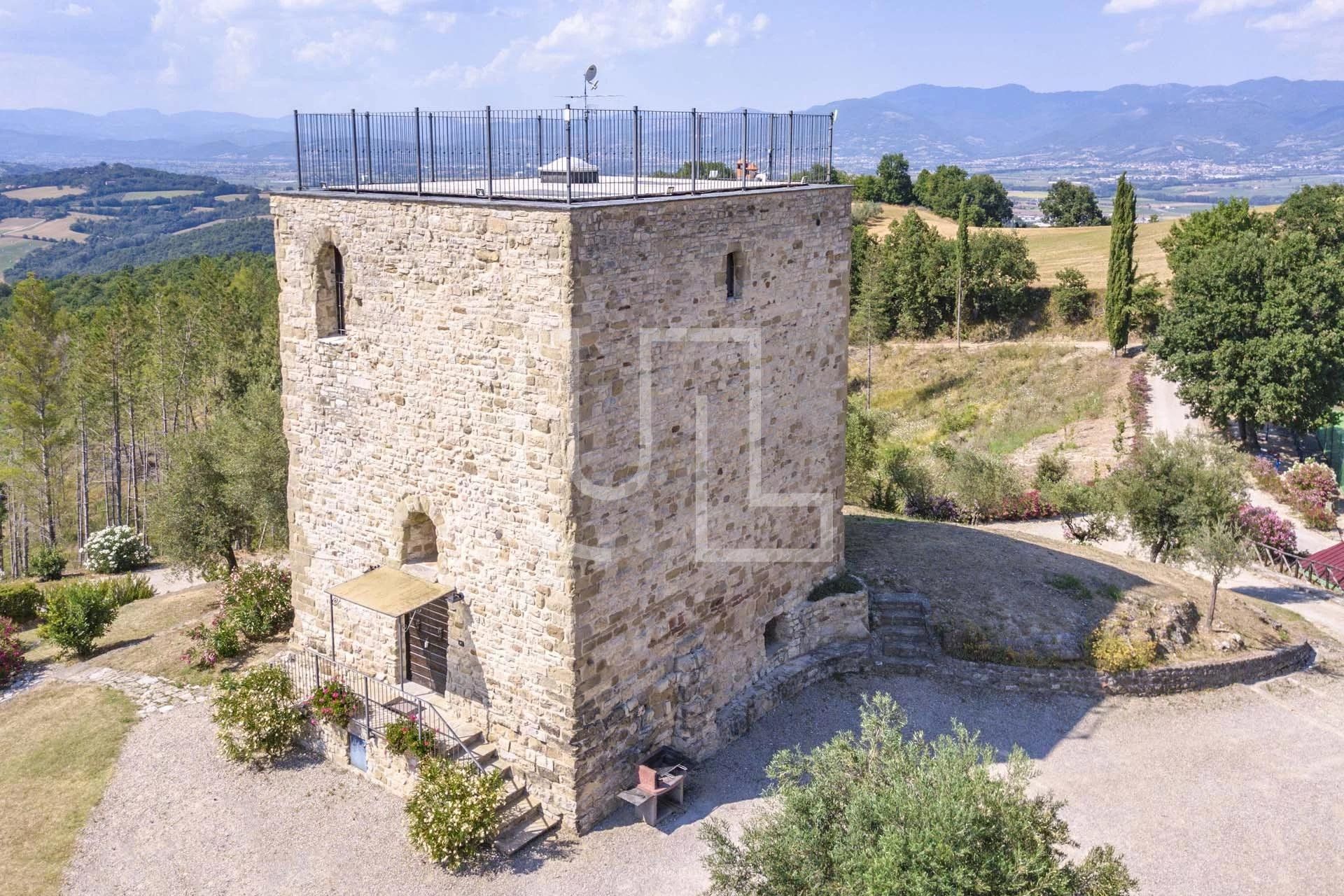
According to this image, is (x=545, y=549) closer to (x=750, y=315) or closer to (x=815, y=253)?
(x=750, y=315)

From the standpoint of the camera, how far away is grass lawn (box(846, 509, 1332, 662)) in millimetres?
17828

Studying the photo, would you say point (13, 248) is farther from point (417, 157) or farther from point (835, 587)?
point (835, 587)

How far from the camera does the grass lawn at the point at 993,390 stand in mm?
40438

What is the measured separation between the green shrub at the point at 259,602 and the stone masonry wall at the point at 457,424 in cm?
343

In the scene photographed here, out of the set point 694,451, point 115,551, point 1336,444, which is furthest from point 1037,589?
point 115,551

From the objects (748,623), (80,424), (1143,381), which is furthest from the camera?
(1143,381)

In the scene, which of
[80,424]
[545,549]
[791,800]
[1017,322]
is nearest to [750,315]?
[545,549]

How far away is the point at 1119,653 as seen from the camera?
1698 cm

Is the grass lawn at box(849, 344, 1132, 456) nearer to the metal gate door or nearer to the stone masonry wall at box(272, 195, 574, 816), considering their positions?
the metal gate door

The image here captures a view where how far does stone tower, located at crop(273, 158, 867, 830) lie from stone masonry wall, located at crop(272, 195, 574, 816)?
3 centimetres

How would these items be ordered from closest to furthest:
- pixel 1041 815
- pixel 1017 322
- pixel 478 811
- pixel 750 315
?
pixel 1041 815
pixel 478 811
pixel 750 315
pixel 1017 322

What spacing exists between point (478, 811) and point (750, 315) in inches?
298

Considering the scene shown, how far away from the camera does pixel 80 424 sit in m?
36.6

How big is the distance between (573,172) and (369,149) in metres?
3.38
